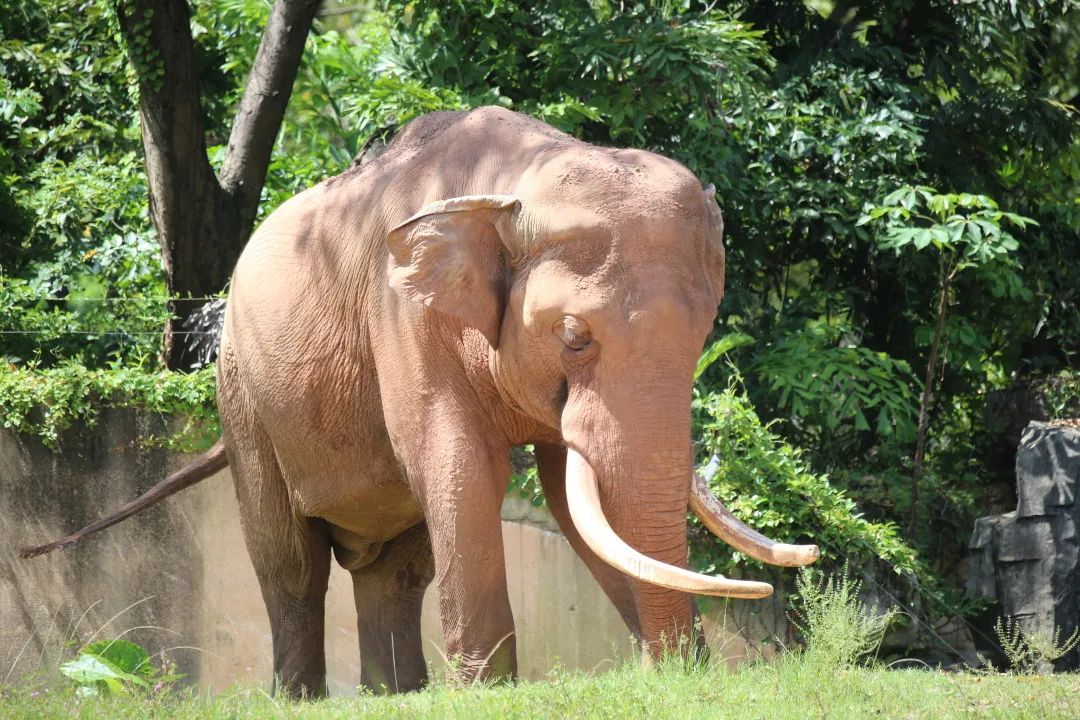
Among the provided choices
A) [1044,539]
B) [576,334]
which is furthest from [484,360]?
[1044,539]

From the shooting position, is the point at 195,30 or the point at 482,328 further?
the point at 195,30

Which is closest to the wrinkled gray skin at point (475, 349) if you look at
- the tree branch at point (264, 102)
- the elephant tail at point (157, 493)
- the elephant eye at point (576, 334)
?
the elephant eye at point (576, 334)

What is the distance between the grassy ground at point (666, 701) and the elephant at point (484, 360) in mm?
333

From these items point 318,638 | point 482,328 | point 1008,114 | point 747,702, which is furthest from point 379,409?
point 1008,114

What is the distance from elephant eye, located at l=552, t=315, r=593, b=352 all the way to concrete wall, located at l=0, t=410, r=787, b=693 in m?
3.67

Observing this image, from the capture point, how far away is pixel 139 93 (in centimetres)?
990

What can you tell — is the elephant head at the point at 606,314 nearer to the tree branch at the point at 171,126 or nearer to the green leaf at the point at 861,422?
the green leaf at the point at 861,422

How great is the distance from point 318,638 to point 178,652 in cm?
206

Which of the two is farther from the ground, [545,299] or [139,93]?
[139,93]

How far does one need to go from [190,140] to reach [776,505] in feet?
14.9

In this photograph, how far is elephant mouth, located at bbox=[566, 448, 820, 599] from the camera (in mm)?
4738

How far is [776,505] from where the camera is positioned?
8391 mm

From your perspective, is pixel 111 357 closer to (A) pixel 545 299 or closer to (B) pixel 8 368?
(B) pixel 8 368

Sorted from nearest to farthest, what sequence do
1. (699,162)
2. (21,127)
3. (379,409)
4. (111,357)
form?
(379,409)
(699,162)
(111,357)
(21,127)
